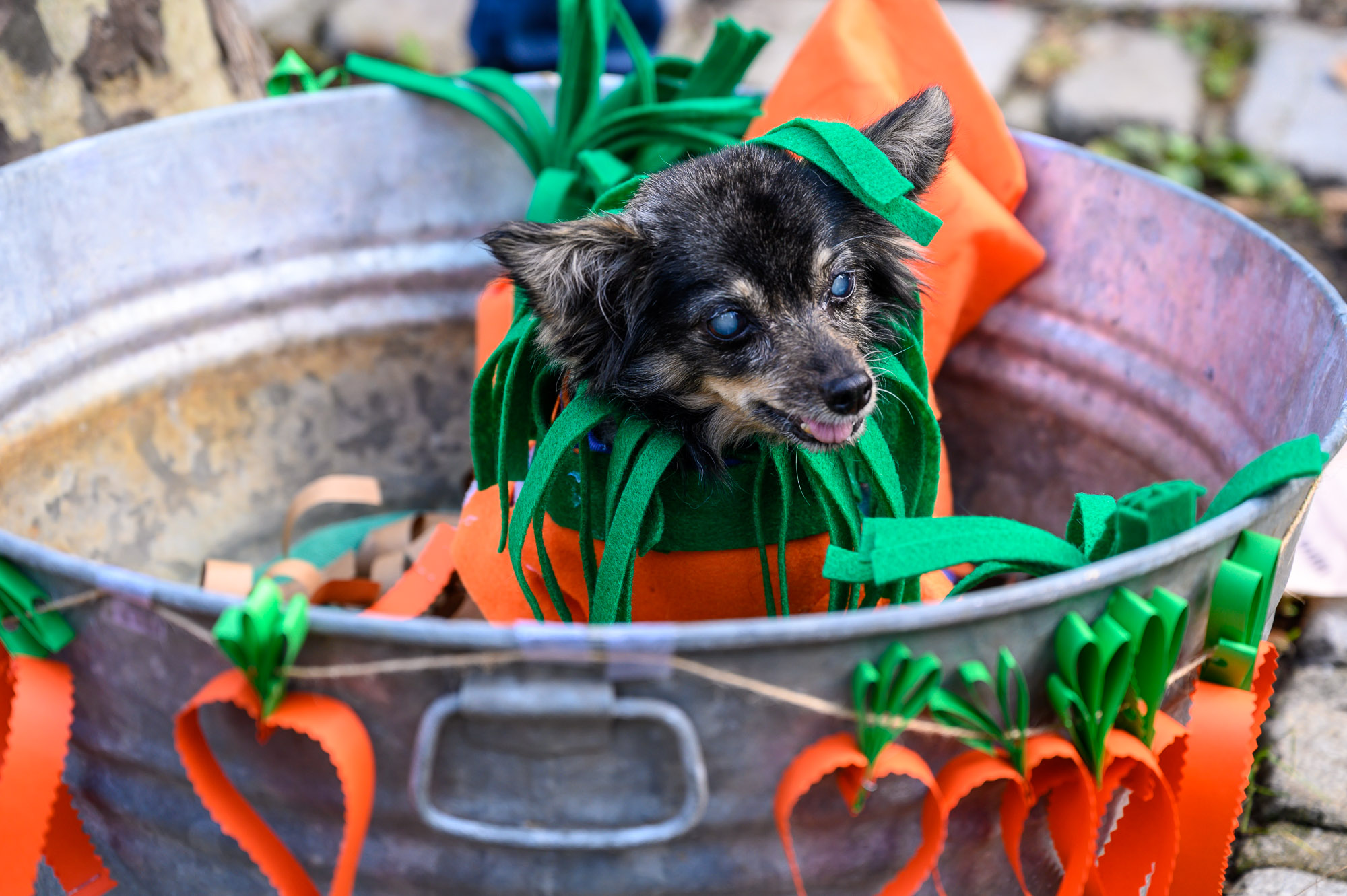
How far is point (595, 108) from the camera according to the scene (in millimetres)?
1685

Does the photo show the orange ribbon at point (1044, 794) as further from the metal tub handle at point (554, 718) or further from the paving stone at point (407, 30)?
the paving stone at point (407, 30)

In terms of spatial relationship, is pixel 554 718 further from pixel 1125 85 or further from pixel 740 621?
pixel 1125 85

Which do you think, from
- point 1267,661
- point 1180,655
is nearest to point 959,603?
point 1180,655

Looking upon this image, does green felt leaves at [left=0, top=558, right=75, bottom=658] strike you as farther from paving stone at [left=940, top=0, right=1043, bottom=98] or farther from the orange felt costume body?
paving stone at [left=940, top=0, right=1043, bottom=98]

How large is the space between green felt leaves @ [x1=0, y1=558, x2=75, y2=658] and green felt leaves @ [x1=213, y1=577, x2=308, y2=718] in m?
0.19

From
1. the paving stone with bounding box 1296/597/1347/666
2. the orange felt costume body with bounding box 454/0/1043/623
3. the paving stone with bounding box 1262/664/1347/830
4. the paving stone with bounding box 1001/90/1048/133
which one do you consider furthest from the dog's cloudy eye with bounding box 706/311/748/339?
the paving stone with bounding box 1001/90/1048/133

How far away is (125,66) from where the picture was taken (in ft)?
6.16

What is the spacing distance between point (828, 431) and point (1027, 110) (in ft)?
8.08

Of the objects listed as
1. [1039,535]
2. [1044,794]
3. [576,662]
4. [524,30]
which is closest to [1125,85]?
[524,30]

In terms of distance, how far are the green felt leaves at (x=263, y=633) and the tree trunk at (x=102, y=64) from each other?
135cm

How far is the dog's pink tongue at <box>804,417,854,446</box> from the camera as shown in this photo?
3.87ft

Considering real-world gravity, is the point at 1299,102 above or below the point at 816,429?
above

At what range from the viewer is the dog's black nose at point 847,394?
1155mm

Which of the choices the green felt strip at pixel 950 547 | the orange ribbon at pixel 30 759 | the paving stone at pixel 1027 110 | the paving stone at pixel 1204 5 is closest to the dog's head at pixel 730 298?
the green felt strip at pixel 950 547
